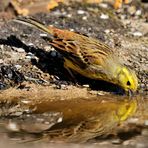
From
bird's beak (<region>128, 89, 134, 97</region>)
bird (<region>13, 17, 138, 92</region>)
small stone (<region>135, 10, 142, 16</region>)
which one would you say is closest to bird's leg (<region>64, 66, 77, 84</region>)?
bird (<region>13, 17, 138, 92</region>)

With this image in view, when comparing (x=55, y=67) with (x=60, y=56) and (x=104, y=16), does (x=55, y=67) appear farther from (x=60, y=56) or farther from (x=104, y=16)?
(x=104, y=16)

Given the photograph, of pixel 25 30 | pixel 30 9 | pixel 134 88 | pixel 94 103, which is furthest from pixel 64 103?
pixel 30 9

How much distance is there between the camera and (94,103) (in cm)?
845

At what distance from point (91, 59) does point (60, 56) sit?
0.61m

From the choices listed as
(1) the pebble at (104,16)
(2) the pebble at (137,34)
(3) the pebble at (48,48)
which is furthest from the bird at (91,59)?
(1) the pebble at (104,16)

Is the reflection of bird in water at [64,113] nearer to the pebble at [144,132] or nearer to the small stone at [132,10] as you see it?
the pebble at [144,132]

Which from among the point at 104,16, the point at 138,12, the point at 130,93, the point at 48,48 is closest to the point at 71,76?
the point at 48,48

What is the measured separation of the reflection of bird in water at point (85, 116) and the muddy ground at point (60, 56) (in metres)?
0.21

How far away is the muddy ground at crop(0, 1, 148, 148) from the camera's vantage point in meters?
8.80

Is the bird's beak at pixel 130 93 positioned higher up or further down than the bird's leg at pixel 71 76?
further down

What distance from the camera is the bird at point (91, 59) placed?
8.88 metres

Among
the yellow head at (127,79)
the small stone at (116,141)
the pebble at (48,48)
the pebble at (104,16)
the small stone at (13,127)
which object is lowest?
the small stone at (116,141)

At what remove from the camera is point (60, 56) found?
371 inches

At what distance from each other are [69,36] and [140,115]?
1.80 m
